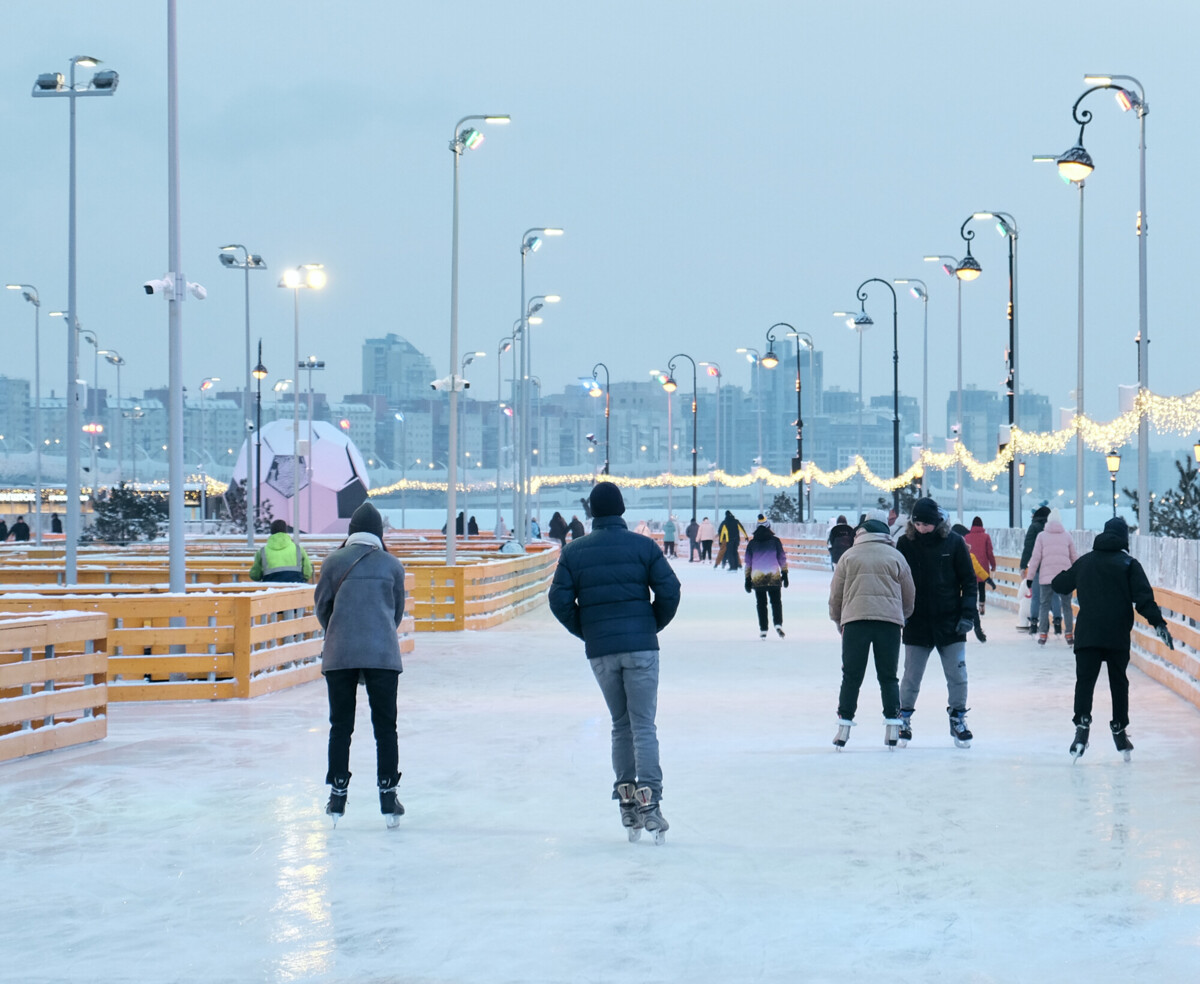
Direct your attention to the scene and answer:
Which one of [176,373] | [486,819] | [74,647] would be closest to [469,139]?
[176,373]

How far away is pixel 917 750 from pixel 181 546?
8038 millimetres

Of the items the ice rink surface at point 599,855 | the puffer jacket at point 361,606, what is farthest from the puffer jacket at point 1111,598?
the puffer jacket at point 361,606

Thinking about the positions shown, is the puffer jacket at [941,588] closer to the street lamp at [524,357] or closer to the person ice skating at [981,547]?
the person ice skating at [981,547]

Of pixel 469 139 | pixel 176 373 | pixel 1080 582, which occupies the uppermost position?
pixel 469 139

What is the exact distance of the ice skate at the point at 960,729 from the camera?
12438mm

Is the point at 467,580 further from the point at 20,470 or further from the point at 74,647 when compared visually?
the point at 20,470

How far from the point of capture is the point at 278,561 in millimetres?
19406

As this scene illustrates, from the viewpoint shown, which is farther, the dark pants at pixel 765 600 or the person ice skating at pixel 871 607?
the dark pants at pixel 765 600

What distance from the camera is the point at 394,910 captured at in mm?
7254

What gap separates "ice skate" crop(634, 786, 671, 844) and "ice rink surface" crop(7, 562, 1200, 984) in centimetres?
14

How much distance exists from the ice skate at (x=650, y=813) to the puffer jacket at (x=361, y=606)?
1459mm

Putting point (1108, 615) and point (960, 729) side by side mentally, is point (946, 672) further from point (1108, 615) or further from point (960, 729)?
point (1108, 615)

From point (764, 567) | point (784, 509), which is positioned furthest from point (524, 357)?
point (784, 509)

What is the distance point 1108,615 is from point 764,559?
12.1 metres
